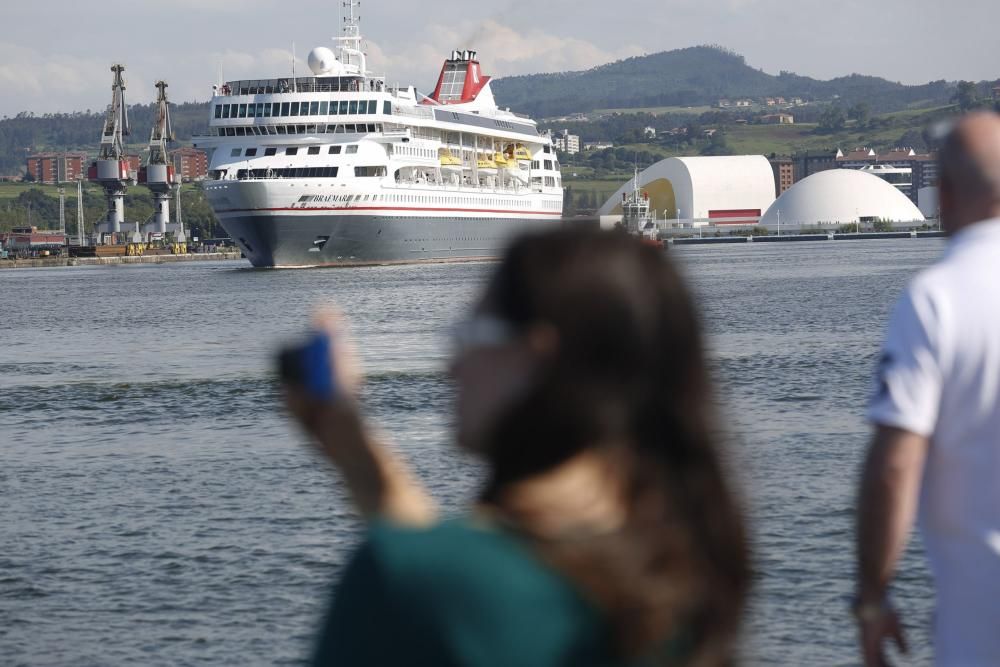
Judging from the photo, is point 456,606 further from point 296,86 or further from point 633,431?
point 296,86

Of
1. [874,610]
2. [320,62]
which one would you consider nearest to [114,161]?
[320,62]

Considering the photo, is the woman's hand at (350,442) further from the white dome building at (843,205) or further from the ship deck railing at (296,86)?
the white dome building at (843,205)

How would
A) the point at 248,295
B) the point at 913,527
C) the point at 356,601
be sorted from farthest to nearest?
the point at 248,295, the point at 913,527, the point at 356,601

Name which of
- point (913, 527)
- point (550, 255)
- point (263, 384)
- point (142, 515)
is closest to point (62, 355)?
point (263, 384)

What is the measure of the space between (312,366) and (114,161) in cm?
11437

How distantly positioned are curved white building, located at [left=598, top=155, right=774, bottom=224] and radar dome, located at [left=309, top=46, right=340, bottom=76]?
242ft

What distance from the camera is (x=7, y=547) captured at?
33.6 feet

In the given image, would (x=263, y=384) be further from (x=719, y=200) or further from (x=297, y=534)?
(x=719, y=200)

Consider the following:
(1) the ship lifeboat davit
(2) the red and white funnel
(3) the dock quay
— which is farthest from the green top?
(3) the dock quay

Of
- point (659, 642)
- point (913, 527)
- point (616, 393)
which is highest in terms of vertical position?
point (616, 393)

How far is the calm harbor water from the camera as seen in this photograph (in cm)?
785

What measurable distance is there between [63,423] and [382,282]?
106 ft

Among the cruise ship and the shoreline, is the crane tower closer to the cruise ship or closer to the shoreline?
the shoreline

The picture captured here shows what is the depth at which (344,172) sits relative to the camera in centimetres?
5931
